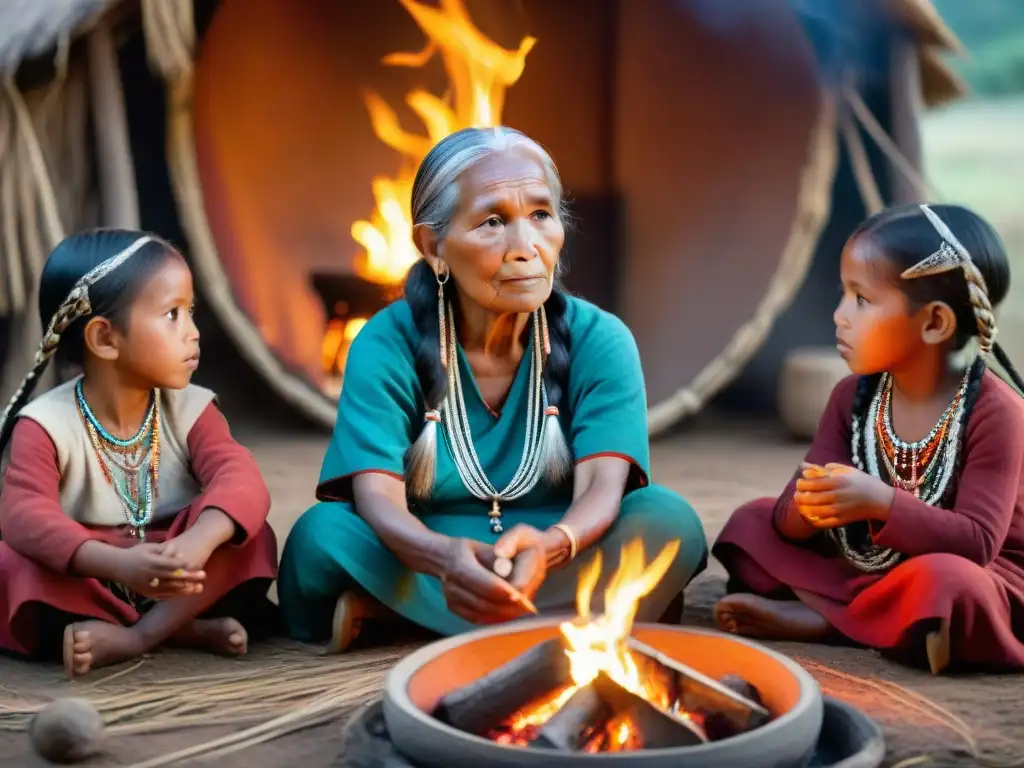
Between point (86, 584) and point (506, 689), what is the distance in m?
0.95

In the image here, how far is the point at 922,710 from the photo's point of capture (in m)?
2.13

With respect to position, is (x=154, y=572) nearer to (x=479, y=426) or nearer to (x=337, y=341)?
(x=479, y=426)

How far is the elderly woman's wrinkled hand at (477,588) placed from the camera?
2.16 metres

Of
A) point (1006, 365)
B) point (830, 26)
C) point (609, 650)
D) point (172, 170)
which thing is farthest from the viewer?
point (830, 26)

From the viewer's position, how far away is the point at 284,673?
93.0 inches

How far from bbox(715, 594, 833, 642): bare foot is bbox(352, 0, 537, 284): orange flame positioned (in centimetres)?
242

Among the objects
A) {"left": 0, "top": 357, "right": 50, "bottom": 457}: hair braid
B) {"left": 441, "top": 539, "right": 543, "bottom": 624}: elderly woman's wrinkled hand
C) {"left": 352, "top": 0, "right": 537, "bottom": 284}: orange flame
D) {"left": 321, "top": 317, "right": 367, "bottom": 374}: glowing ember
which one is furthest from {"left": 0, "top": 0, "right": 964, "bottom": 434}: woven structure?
{"left": 441, "top": 539, "right": 543, "bottom": 624}: elderly woman's wrinkled hand

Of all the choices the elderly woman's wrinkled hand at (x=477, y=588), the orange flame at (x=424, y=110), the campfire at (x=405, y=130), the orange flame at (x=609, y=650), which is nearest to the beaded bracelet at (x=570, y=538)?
the elderly woman's wrinkled hand at (x=477, y=588)

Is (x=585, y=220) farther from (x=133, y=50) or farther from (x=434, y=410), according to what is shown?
(x=434, y=410)

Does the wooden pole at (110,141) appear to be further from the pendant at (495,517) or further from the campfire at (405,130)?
the pendant at (495,517)

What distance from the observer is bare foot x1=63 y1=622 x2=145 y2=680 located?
2.36 metres

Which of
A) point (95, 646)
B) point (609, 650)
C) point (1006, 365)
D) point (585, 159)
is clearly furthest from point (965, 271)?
point (585, 159)

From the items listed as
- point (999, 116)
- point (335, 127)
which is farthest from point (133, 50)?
point (999, 116)

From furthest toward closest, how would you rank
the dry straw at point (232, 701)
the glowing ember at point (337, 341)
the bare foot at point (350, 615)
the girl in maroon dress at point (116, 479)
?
the glowing ember at point (337, 341) → the bare foot at point (350, 615) → the girl in maroon dress at point (116, 479) → the dry straw at point (232, 701)
